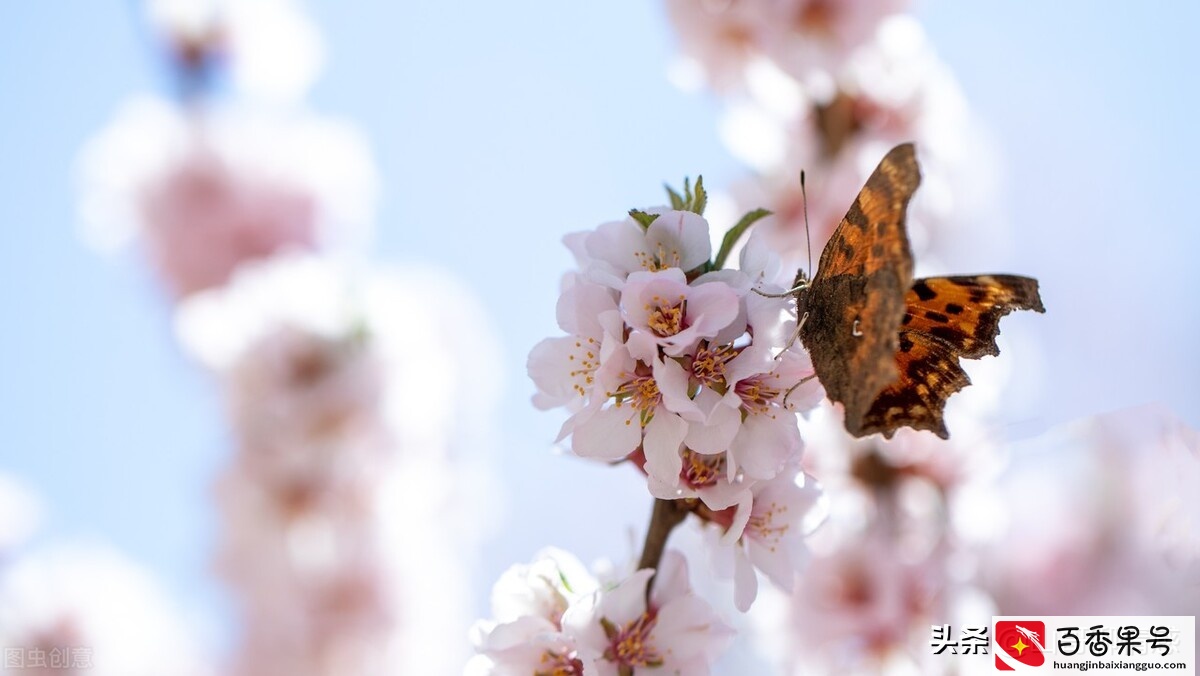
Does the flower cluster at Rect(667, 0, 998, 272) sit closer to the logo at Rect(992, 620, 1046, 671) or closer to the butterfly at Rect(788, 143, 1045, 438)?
the logo at Rect(992, 620, 1046, 671)

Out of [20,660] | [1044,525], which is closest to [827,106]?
[1044,525]

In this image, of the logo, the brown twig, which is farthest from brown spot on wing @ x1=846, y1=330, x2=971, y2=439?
the logo

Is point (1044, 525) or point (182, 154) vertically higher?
point (182, 154)

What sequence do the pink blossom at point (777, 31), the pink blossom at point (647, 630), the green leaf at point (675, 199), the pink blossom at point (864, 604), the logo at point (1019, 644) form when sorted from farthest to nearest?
the pink blossom at point (777, 31) < the pink blossom at point (864, 604) < the logo at point (1019, 644) < the green leaf at point (675, 199) < the pink blossom at point (647, 630)

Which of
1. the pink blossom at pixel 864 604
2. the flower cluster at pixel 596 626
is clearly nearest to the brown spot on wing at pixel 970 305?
the flower cluster at pixel 596 626

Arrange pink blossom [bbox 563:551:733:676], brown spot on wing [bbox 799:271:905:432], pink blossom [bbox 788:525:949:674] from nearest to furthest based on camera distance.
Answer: brown spot on wing [bbox 799:271:905:432] < pink blossom [bbox 563:551:733:676] < pink blossom [bbox 788:525:949:674]

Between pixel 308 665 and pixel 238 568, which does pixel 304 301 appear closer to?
pixel 238 568

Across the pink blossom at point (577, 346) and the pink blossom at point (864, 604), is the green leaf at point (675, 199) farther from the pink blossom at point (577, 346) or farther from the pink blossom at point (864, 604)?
the pink blossom at point (864, 604)
